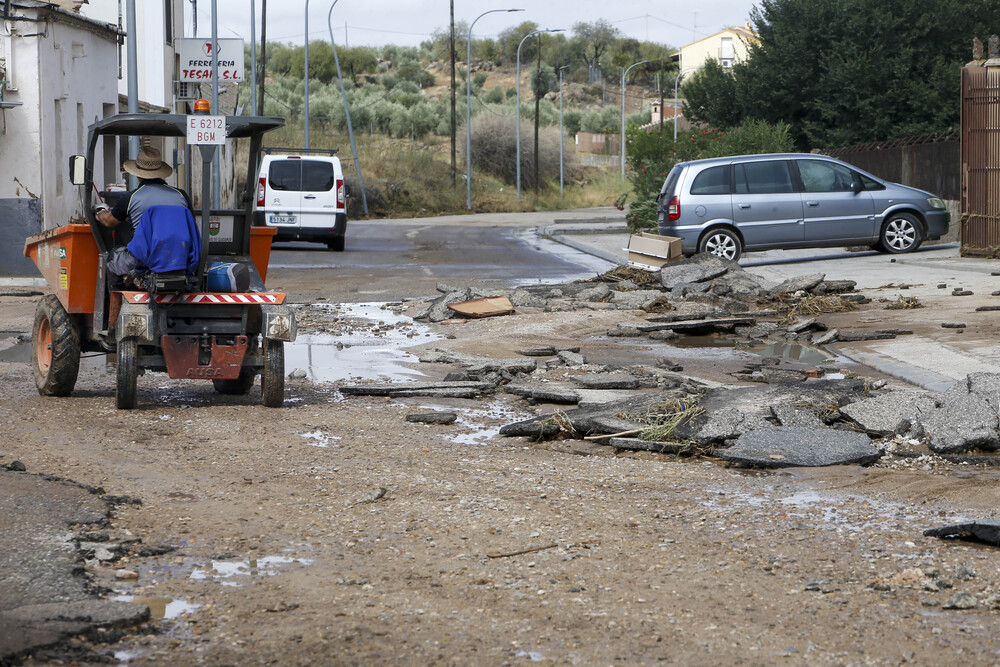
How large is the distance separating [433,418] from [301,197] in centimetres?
1920

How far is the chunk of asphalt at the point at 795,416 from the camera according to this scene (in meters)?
7.50

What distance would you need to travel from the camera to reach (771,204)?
20266 millimetres

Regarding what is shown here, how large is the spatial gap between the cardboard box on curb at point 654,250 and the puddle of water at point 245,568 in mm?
13839

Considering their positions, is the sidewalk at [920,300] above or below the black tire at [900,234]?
below

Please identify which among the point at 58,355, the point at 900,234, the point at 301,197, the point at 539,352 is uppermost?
the point at 301,197

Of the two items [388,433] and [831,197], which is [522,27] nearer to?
[831,197]

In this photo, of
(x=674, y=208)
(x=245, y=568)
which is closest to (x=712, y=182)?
(x=674, y=208)

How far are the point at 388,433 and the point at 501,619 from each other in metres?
3.61

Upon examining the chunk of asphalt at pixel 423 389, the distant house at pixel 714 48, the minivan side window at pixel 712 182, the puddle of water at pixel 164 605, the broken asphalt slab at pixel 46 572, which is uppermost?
the distant house at pixel 714 48

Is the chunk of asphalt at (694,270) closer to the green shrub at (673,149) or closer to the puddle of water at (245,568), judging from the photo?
the green shrub at (673,149)

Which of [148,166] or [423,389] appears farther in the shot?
[423,389]

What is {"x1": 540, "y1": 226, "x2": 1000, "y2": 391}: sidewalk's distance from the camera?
10.1 metres

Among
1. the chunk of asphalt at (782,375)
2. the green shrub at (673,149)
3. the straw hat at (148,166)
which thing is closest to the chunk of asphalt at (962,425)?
the chunk of asphalt at (782,375)

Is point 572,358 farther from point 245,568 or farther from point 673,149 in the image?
point 673,149
